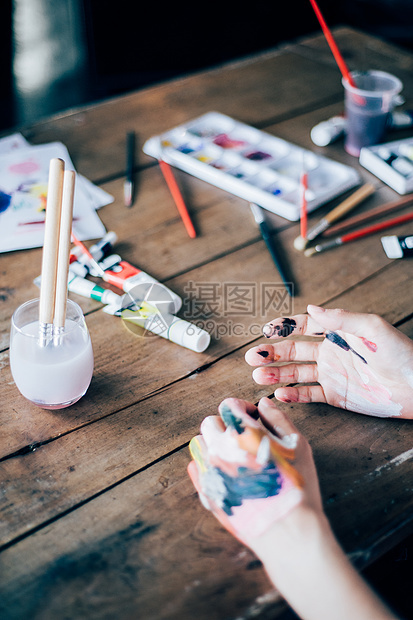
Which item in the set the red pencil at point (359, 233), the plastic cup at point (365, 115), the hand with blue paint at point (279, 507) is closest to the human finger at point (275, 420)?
the hand with blue paint at point (279, 507)

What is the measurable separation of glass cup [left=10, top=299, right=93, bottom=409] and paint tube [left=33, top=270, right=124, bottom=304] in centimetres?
A: 17

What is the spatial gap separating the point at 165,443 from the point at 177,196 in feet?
1.92

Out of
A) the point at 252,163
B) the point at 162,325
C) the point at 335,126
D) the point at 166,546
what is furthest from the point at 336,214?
the point at 166,546

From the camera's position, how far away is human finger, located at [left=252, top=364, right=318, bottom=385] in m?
0.77

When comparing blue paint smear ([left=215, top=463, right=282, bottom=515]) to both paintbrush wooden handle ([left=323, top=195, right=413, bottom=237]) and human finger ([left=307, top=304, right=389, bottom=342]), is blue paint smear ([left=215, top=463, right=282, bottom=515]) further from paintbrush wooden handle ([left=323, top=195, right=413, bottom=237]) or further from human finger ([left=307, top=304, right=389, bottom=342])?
paintbrush wooden handle ([left=323, top=195, right=413, bottom=237])

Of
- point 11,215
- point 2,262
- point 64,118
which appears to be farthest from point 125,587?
point 64,118

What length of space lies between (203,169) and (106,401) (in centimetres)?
62

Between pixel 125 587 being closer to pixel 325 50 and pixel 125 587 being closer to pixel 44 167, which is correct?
pixel 44 167

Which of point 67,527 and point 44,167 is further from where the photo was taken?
point 44,167

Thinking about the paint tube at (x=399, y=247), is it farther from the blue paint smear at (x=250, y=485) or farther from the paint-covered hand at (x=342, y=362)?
the blue paint smear at (x=250, y=485)

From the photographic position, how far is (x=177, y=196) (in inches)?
44.1

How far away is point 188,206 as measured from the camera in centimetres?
112

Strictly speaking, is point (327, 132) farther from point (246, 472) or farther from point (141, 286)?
point (246, 472)

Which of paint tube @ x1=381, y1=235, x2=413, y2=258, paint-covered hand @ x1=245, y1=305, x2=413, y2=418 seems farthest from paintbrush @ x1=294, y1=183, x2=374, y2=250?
paint-covered hand @ x1=245, y1=305, x2=413, y2=418
